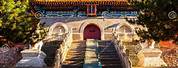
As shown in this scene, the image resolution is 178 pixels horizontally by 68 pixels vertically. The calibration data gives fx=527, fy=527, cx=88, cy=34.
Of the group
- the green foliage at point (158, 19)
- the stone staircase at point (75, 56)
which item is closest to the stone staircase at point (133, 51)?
the stone staircase at point (75, 56)

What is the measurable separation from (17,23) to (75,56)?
4519 mm

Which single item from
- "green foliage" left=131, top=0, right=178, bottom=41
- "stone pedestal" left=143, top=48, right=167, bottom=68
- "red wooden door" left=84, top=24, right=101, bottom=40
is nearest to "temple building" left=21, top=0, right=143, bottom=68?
"red wooden door" left=84, top=24, right=101, bottom=40

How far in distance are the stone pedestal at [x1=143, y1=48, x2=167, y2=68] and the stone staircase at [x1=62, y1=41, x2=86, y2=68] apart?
365cm

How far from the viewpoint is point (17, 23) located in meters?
28.4

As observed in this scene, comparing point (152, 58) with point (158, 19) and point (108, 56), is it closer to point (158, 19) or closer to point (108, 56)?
point (108, 56)

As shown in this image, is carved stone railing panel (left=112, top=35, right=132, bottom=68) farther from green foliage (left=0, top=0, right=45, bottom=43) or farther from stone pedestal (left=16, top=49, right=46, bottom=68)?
green foliage (left=0, top=0, right=45, bottom=43)

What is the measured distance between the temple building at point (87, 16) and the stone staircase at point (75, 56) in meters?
5.19

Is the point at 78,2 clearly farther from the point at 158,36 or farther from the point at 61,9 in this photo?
the point at 158,36

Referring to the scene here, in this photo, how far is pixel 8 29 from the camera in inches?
1097

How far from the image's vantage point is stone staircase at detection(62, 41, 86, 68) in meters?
28.4

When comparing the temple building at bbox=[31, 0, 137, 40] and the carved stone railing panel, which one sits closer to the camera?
the carved stone railing panel

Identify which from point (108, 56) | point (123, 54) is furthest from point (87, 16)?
point (123, 54)

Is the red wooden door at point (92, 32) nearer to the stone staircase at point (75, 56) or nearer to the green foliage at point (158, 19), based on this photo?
the stone staircase at point (75, 56)

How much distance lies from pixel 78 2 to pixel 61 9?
1.58 metres
